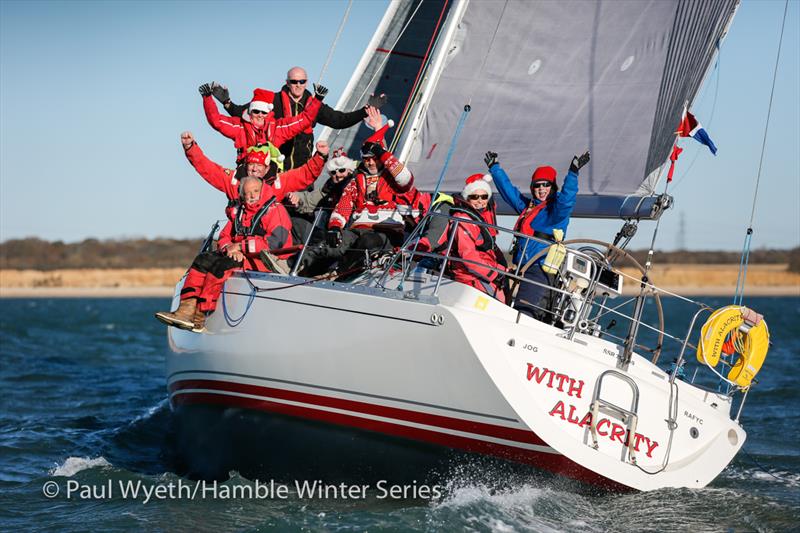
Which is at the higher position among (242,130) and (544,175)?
(242,130)

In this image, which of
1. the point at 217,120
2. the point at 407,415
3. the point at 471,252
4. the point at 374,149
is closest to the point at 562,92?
the point at 374,149

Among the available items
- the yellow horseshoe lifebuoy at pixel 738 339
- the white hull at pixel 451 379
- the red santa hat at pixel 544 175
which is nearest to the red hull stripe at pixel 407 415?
the white hull at pixel 451 379

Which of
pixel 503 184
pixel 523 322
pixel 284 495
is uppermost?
pixel 503 184

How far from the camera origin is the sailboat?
575cm

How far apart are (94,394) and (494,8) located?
6.79 metres

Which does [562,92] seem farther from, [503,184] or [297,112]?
[297,112]

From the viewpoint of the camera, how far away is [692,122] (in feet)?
26.6

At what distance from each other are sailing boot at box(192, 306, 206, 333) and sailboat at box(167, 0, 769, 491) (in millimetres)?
64

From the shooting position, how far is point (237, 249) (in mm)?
6785

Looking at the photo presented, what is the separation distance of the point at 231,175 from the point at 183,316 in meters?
1.35

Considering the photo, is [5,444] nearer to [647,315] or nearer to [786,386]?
[786,386]

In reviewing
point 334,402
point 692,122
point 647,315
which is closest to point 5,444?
→ point 334,402

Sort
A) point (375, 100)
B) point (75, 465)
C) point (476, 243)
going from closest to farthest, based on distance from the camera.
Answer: point (476, 243) < point (75, 465) < point (375, 100)

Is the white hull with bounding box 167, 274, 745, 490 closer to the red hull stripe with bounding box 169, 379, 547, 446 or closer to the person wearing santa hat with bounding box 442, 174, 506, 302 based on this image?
the red hull stripe with bounding box 169, 379, 547, 446
